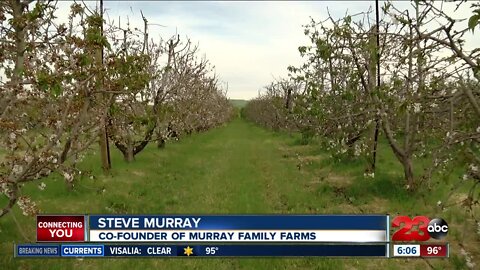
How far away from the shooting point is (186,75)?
24.7 metres

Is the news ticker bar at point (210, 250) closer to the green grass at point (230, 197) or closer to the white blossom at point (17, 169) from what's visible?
the green grass at point (230, 197)

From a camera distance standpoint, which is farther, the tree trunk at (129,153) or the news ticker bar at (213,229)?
the tree trunk at (129,153)

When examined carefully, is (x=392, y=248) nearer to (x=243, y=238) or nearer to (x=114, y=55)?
(x=243, y=238)

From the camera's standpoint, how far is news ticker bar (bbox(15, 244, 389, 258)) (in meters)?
6.83

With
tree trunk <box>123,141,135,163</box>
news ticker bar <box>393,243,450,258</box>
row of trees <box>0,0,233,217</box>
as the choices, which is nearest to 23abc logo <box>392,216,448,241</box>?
news ticker bar <box>393,243,450,258</box>

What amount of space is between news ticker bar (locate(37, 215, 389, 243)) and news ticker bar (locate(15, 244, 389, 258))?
0.11 meters

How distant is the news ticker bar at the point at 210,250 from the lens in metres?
6.83

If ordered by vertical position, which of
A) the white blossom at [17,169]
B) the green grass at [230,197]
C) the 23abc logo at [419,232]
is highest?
the white blossom at [17,169]

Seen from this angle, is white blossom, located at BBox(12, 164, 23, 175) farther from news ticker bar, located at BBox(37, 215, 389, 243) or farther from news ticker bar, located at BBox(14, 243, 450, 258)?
news ticker bar, located at BBox(14, 243, 450, 258)

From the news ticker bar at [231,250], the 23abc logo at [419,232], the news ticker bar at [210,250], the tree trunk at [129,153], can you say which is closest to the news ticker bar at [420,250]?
the news ticker bar at [231,250]

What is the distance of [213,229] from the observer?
22.3 ft

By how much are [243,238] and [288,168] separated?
41.8 feet

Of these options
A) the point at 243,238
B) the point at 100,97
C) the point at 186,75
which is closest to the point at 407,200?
the point at 243,238

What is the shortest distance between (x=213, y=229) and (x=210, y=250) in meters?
0.49
